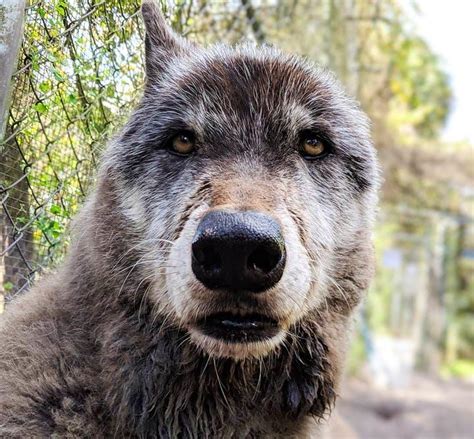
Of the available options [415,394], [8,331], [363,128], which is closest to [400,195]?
[415,394]

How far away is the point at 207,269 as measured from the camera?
6.46 feet

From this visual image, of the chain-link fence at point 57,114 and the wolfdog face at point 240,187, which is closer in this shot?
the wolfdog face at point 240,187

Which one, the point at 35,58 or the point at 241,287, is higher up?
the point at 35,58

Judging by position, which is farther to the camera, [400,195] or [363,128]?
[400,195]

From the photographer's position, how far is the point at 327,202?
2.60 m

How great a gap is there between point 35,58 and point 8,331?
0.97m

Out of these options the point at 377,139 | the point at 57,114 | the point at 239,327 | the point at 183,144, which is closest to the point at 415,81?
the point at 377,139

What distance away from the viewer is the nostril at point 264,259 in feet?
6.28

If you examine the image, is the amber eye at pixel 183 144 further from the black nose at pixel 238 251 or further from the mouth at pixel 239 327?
the mouth at pixel 239 327

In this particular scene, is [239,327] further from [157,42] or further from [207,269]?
[157,42]

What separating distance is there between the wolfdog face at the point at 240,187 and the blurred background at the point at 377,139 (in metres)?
0.24

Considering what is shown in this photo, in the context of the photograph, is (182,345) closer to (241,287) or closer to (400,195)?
(241,287)

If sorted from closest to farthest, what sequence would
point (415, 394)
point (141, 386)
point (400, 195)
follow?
point (141, 386), point (415, 394), point (400, 195)

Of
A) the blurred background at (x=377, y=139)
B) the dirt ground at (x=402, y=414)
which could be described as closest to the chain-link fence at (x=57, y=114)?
the blurred background at (x=377, y=139)
